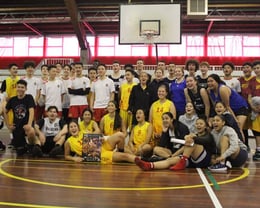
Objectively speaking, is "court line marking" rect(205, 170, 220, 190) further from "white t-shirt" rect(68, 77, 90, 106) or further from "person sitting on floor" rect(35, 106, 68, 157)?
"white t-shirt" rect(68, 77, 90, 106)

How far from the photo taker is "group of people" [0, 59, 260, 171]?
4.42 meters

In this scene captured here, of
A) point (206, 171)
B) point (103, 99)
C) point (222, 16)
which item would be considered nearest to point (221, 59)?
point (222, 16)

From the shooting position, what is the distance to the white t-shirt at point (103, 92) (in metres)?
5.72

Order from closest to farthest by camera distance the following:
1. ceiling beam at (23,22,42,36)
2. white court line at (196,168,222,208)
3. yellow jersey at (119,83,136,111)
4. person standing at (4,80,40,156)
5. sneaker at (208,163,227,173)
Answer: white court line at (196,168,222,208) < sneaker at (208,163,227,173) < person standing at (4,80,40,156) < yellow jersey at (119,83,136,111) < ceiling beam at (23,22,42,36)

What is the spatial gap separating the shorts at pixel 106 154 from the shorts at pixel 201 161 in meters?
1.11

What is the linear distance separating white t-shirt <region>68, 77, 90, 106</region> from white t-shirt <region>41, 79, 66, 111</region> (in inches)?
7.7

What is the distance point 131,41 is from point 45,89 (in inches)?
149

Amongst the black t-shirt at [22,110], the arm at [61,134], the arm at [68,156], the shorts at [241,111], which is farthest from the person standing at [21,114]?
the shorts at [241,111]

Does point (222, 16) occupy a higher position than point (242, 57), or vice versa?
point (222, 16)

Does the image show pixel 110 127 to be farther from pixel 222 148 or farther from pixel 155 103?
pixel 222 148

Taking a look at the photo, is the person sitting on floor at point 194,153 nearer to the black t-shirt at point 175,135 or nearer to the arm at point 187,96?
the black t-shirt at point 175,135

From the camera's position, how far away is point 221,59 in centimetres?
1789

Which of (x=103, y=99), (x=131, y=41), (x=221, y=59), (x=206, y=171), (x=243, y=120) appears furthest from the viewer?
(x=221, y=59)

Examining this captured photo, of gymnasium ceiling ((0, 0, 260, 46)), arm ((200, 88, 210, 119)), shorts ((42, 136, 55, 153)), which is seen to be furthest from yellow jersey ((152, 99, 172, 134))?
gymnasium ceiling ((0, 0, 260, 46))
